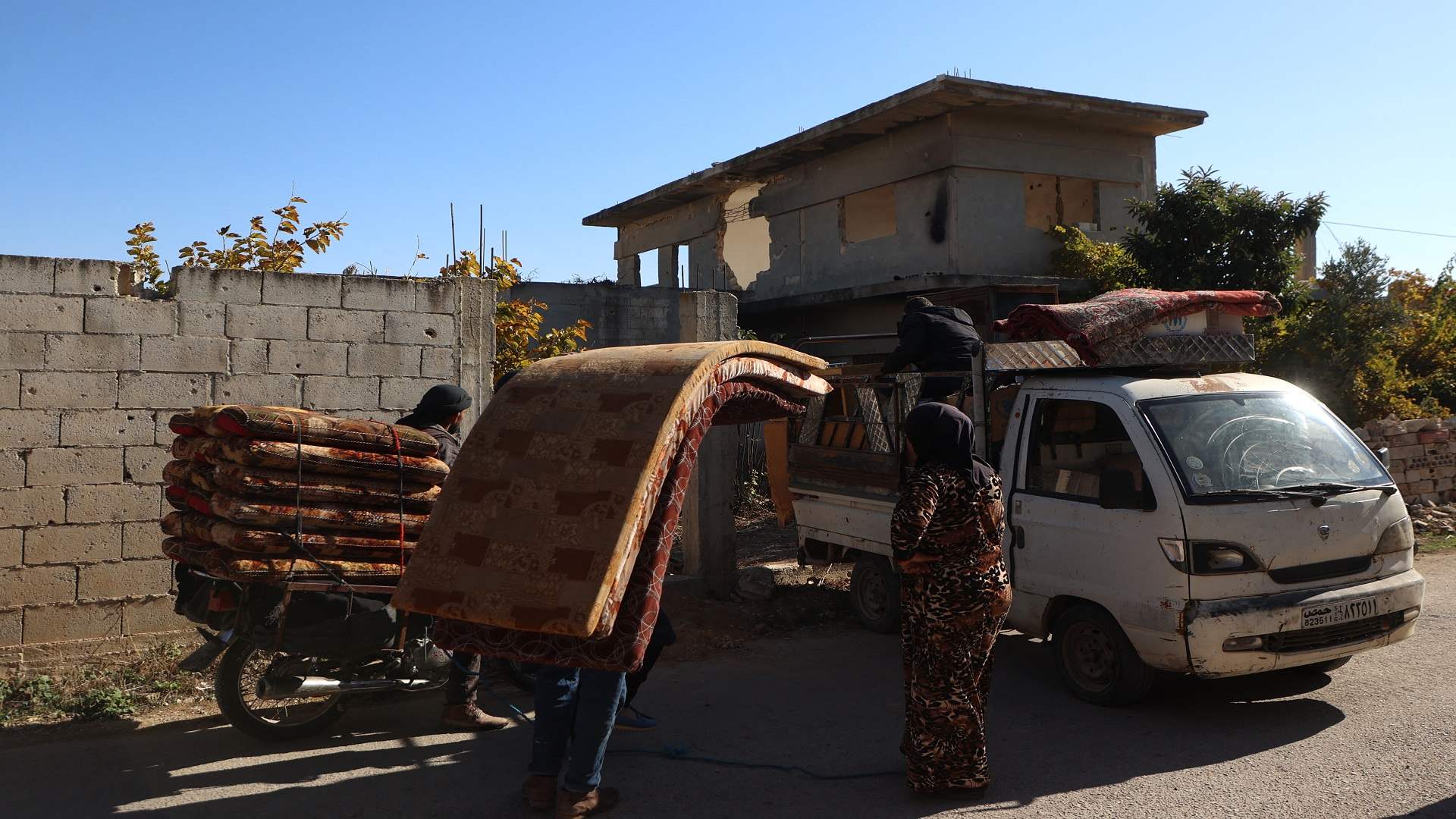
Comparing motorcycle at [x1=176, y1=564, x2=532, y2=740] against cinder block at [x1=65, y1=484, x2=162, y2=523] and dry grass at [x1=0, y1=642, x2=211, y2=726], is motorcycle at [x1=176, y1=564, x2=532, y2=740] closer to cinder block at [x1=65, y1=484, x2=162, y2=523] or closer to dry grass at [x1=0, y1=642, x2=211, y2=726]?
dry grass at [x1=0, y1=642, x2=211, y2=726]

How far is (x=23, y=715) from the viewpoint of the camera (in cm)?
574

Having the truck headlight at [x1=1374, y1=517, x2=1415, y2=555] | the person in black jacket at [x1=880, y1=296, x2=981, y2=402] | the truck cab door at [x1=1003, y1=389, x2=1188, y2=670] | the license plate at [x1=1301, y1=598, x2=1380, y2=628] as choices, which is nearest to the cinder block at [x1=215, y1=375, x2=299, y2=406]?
the person in black jacket at [x1=880, y1=296, x2=981, y2=402]

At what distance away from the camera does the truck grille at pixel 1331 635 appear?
5.13 meters

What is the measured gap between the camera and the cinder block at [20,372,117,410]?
6.32 metres

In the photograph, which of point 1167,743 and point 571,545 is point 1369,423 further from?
point 571,545

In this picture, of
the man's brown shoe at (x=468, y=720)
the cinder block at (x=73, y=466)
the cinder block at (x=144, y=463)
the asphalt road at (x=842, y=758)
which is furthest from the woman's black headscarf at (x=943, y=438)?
the cinder block at (x=73, y=466)

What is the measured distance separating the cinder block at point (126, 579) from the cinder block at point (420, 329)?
209 centimetres

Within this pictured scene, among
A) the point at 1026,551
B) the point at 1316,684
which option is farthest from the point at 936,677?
the point at 1316,684

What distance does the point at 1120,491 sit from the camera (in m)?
5.48

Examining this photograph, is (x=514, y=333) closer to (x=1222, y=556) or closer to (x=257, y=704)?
Answer: (x=257, y=704)

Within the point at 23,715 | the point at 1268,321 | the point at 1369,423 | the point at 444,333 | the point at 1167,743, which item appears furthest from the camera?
the point at 1268,321

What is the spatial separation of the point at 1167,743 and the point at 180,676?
5619 millimetres

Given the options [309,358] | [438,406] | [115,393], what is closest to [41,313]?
[115,393]

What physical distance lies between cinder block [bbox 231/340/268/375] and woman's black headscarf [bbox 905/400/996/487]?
4658 millimetres
